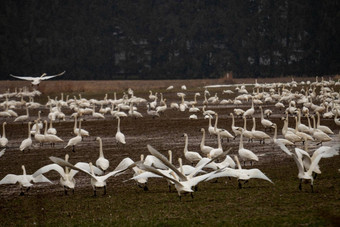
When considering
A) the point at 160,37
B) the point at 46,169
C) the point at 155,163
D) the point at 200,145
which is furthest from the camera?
the point at 160,37

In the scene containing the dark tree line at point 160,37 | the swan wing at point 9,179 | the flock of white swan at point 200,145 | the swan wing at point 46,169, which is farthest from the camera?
the dark tree line at point 160,37

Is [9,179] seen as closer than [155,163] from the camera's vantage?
Yes

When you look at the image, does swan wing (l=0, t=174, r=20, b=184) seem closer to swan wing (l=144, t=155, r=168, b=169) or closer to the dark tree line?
swan wing (l=144, t=155, r=168, b=169)

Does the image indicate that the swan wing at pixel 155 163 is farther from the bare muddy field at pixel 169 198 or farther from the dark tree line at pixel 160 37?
the dark tree line at pixel 160 37

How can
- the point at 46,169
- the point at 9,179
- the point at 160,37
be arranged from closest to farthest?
the point at 46,169
the point at 9,179
the point at 160,37

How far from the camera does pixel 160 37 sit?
72.9 meters

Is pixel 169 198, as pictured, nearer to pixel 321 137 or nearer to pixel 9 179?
pixel 9 179

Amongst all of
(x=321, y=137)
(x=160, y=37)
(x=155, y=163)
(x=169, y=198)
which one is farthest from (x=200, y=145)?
(x=160, y=37)

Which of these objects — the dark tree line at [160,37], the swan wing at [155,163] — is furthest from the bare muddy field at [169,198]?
the dark tree line at [160,37]

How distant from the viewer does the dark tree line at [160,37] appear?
68.3 m

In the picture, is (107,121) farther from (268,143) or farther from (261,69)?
(261,69)

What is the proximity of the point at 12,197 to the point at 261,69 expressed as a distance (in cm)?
5602

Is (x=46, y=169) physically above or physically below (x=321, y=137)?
above

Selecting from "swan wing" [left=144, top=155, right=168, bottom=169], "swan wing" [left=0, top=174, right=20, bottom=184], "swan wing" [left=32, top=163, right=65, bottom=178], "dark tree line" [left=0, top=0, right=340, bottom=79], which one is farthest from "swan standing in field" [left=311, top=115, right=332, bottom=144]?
"dark tree line" [left=0, top=0, right=340, bottom=79]
